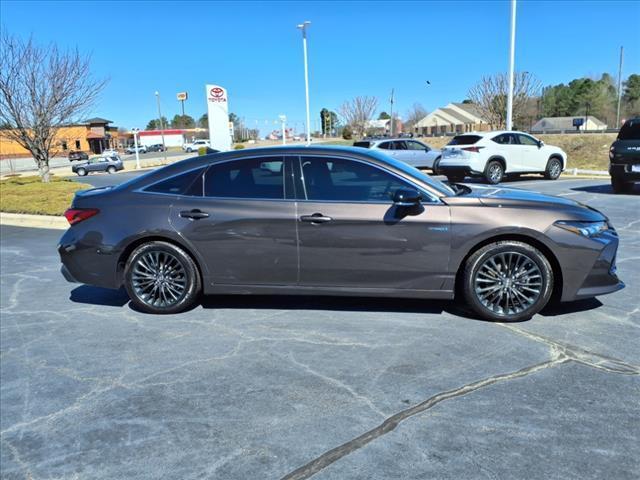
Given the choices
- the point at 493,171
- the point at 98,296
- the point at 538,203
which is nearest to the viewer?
the point at 538,203

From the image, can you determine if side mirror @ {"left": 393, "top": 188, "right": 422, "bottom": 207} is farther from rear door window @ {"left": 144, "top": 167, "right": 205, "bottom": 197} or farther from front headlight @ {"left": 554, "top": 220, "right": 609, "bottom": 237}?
rear door window @ {"left": 144, "top": 167, "right": 205, "bottom": 197}

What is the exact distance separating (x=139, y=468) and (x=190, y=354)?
138cm

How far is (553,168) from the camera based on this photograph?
16625mm

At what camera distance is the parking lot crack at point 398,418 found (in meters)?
2.52

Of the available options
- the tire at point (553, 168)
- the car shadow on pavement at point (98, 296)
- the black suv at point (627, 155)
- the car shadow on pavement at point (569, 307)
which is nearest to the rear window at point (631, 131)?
the black suv at point (627, 155)

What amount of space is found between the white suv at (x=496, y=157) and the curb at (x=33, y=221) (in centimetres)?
1062

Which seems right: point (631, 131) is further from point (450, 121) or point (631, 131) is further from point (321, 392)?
point (450, 121)

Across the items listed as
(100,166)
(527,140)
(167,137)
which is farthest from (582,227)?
(167,137)

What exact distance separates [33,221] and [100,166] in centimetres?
3164

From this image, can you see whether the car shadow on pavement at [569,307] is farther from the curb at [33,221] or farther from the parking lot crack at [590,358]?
the curb at [33,221]

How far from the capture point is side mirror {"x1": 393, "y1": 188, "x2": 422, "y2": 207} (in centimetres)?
423

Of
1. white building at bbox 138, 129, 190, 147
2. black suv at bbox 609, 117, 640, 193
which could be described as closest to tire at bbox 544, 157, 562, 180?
black suv at bbox 609, 117, 640, 193

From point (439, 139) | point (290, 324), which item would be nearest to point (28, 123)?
point (290, 324)

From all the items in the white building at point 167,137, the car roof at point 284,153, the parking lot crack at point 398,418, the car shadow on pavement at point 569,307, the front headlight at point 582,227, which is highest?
the white building at point 167,137
